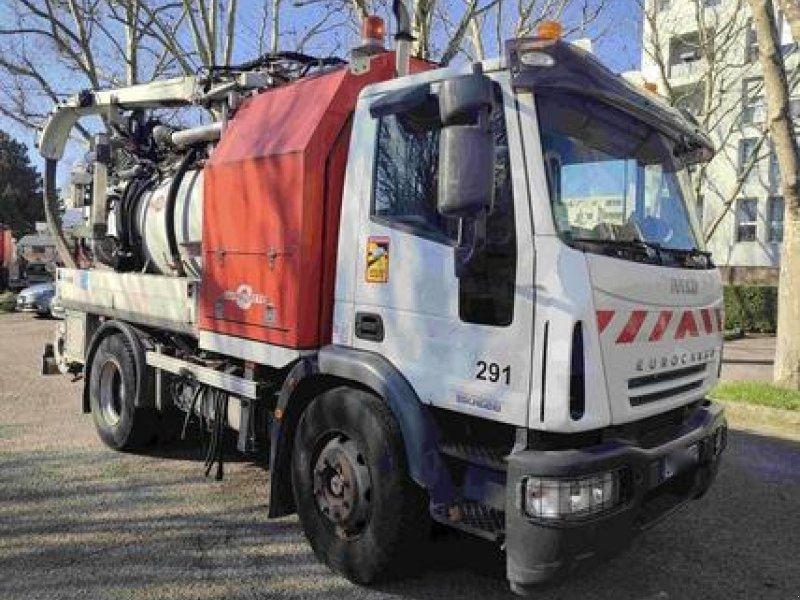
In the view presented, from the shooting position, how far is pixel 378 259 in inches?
173

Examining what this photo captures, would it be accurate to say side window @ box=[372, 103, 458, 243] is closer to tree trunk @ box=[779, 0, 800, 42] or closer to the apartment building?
tree trunk @ box=[779, 0, 800, 42]

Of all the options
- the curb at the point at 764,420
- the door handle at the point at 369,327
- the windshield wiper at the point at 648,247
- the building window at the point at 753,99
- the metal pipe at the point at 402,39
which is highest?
the building window at the point at 753,99

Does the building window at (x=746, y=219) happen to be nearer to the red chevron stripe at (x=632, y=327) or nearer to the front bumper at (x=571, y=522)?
the red chevron stripe at (x=632, y=327)

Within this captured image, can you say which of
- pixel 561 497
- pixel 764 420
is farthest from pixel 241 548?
pixel 764 420

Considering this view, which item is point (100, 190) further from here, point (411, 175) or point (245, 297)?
point (411, 175)

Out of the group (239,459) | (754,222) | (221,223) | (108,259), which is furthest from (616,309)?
(754,222)

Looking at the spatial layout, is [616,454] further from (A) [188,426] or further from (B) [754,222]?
(B) [754,222]

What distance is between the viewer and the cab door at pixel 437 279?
3.76 m

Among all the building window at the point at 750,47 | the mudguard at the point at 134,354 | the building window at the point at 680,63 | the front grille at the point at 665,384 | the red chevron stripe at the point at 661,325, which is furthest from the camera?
the building window at the point at 680,63

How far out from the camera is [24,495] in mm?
5812

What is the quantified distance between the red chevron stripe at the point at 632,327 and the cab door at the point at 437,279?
1.47ft

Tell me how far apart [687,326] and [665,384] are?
1.17 feet

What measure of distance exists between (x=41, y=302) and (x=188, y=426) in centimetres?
1878

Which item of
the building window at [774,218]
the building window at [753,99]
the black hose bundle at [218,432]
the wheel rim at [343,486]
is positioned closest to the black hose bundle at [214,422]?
the black hose bundle at [218,432]
